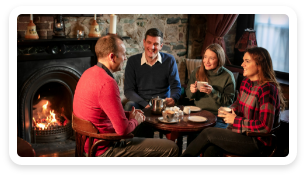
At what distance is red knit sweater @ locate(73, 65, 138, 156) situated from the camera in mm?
2143

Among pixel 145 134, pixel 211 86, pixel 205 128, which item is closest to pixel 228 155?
pixel 205 128

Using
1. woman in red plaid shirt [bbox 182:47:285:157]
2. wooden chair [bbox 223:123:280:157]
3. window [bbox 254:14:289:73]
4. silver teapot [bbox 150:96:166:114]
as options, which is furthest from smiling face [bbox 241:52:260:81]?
window [bbox 254:14:289:73]

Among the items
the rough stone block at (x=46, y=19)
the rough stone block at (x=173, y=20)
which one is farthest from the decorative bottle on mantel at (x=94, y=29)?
the rough stone block at (x=173, y=20)

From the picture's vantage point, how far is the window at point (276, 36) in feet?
14.9

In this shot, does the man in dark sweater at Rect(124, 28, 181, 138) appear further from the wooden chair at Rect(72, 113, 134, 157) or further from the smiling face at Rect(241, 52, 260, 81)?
the wooden chair at Rect(72, 113, 134, 157)

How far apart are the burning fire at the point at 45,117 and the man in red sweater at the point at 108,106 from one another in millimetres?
2020

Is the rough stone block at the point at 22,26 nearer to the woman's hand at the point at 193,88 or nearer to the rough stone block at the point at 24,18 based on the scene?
the rough stone block at the point at 24,18

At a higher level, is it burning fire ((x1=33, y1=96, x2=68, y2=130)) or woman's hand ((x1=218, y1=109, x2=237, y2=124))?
woman's hand ((x1=218, y1=109, x2=237, y2=124))

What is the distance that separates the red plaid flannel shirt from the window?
234cm

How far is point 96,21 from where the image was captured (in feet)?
13.7

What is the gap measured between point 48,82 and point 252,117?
2673mm

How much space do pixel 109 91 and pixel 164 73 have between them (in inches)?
64.9

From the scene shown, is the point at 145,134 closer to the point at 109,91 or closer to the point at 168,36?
the point at 109,91

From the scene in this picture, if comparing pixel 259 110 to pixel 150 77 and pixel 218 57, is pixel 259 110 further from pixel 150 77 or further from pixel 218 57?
pixel 150 77
